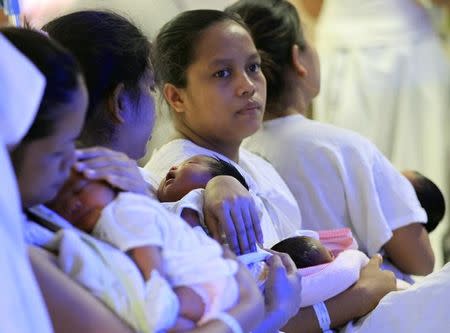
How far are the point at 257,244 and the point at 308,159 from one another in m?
0.62

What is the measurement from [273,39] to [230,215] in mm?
823

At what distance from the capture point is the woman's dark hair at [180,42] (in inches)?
71.6

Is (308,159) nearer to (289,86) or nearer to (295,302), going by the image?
(289,86)

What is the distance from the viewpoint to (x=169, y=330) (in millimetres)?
1017

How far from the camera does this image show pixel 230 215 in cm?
137

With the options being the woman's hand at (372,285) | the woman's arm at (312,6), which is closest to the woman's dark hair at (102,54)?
the woman's hand at (372,285)

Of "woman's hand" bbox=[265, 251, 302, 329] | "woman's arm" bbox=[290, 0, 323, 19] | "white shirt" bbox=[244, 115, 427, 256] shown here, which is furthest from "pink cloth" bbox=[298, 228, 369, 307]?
"woman's arm" bbox=[290, 0, 323, 19]

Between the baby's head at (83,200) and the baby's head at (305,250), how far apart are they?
564mm

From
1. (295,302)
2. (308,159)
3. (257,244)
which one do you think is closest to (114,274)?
(295,302)

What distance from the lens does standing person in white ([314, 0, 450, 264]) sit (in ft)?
9.95

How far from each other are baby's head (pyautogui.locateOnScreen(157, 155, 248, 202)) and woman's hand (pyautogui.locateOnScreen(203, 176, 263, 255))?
60 millimetres

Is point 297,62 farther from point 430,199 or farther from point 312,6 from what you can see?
point 312,6

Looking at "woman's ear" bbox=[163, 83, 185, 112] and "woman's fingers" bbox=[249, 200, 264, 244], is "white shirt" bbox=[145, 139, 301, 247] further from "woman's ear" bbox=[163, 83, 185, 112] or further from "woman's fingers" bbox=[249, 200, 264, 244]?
"woman's fingers" bbox=[249, 200, 264, 244]

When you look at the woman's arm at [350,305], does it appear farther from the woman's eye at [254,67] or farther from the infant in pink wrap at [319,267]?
the woman's eye at [254,67]
